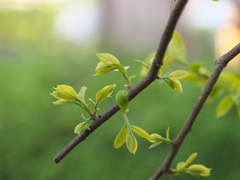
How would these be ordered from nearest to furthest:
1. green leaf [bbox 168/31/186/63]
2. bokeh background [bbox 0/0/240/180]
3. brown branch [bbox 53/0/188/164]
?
brown branch [bbox 53/0/188/164] < green leaf [bbox 168/31/186/63] < bokeh background [bbox 0/0/240/180]

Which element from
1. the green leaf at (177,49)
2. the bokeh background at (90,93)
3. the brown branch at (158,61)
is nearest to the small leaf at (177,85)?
the brown branch at (158,61)

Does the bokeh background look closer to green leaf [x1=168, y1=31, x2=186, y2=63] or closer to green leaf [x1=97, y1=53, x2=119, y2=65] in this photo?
green leaf [x1=168, y1=31, x2=186, y2=63]

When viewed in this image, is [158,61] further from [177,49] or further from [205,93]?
[177,49]

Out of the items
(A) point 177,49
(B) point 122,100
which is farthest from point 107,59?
(A) point 177,49

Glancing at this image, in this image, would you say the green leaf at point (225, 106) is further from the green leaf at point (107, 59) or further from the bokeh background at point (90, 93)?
the bokeh background at point (90, 93)

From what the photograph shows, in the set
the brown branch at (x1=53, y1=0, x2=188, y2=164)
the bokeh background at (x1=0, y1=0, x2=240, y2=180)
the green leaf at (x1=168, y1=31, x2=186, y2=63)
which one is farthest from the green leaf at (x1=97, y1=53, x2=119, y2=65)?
the bokeh background at (x1=0, y1=0, x2=240, y2=180)

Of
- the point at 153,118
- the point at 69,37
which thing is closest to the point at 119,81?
the point at 153,118

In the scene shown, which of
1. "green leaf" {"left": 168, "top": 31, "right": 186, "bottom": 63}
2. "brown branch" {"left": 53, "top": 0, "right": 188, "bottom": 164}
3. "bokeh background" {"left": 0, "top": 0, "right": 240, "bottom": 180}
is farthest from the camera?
"bokeh background" {"left": 0, "top": 0, "right": 240, "bottom": 180}

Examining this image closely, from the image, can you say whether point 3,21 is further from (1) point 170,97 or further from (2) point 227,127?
(2) point 227,127
